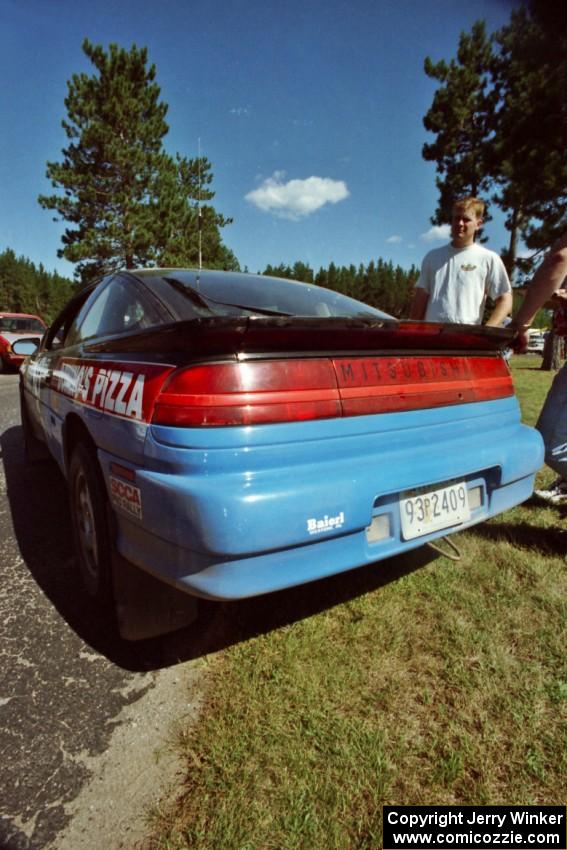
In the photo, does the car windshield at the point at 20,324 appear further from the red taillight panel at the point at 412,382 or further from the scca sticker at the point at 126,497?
the red taillight panel at the point at 412,382

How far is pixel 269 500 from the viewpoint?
4.16 ft

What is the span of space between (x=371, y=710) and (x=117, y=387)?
134 centimetres

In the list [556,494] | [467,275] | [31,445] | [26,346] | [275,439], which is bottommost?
[556,494]

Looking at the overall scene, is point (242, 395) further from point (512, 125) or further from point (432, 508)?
point (512, 125)

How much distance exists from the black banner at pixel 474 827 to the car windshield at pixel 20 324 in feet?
50.6

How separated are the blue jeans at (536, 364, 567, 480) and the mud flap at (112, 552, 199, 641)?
80.6 inches

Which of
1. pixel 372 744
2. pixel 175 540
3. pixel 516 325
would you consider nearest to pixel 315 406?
pixel 175 540

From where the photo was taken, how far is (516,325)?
2311 mm

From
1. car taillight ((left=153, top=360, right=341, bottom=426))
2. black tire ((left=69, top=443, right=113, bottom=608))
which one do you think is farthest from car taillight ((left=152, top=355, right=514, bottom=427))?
black tire ((left=69, top=443, right=113, bottom=608))

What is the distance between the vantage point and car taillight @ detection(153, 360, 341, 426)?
1.31 metres

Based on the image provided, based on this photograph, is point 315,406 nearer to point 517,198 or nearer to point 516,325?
point 516,325

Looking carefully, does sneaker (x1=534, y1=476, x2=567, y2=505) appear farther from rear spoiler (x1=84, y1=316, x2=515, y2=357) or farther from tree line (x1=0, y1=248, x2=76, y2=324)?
tree line (x1=0, y1=248, x2=76, y2=324)

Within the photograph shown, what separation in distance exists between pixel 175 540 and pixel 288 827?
73 cm

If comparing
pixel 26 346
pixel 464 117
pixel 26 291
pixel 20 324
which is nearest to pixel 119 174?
pixel 20 324
